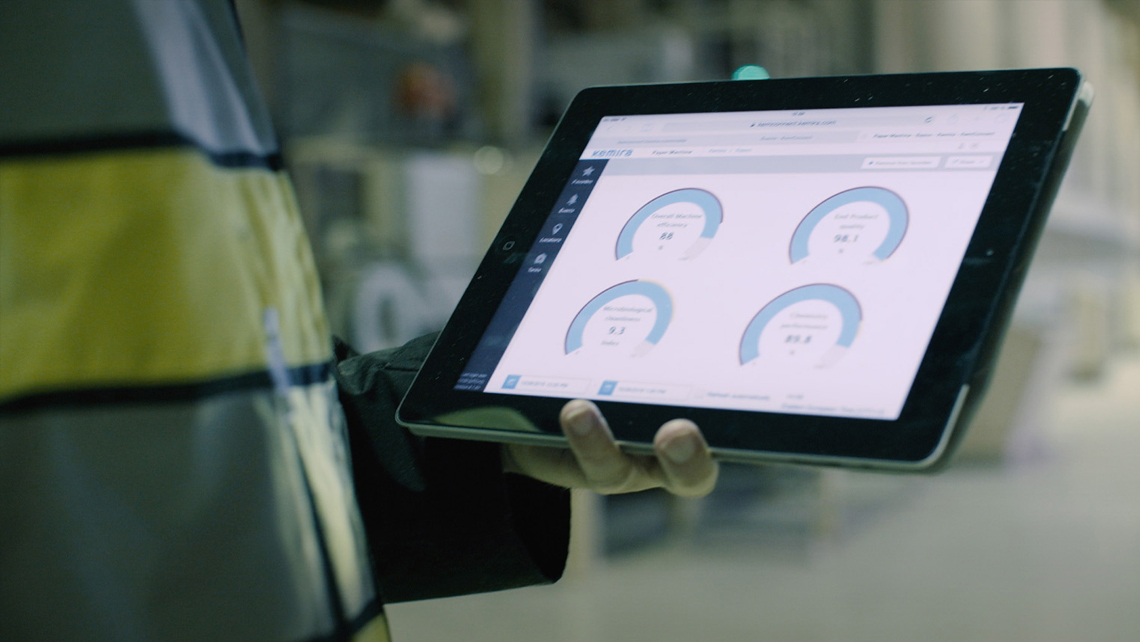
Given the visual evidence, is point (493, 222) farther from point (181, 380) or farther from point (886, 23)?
point (886, 23)

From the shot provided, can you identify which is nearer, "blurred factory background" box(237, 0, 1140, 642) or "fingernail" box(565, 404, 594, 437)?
"fingernail" box(565, 404, 594, 437)

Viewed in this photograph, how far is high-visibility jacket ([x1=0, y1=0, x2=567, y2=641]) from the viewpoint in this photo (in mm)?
426

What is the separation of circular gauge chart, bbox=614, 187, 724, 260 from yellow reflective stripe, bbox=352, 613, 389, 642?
24 cm

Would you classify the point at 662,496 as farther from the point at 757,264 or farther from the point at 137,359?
the point at 137,359

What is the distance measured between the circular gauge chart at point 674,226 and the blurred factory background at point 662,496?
1.83 m

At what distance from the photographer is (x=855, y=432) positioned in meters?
0.48

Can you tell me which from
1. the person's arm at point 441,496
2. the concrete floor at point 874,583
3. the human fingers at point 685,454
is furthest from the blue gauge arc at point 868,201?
the concrete floor at point 874,583

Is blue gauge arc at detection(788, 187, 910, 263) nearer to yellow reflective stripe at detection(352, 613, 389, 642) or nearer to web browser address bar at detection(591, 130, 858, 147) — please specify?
web browser address bar at detection(591, 130, 858, 147)

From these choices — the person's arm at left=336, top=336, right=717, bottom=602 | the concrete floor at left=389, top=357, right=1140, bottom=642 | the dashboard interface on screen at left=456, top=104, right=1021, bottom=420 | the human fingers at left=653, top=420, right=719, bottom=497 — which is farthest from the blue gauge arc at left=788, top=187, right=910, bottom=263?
the concrete floor at left=389, top=357, right=1140, bottom=642

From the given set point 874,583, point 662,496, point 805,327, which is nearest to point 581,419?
point 805,327

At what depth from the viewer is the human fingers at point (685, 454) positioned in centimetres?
51

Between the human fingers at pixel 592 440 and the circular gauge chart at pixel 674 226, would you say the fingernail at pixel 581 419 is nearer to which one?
the human fingers at pixel 592 440

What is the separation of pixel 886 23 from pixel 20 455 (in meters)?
6.64

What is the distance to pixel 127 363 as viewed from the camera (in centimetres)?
43
